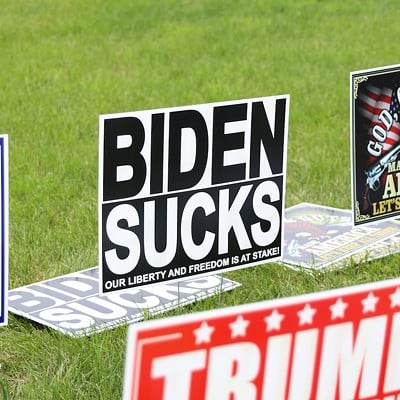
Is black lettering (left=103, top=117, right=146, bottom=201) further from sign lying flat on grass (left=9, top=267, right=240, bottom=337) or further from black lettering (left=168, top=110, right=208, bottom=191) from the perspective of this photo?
sign lying flat on grass (left=9, top=267, right=240, bottom=337)

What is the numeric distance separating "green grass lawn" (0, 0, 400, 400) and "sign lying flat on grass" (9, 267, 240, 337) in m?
0.06

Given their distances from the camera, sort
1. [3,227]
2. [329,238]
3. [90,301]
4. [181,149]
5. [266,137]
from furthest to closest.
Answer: [329,238]
[90,301]
[266,137]
[181,149]
[3,227]

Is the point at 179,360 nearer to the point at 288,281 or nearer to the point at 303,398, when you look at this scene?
the point at 303,398

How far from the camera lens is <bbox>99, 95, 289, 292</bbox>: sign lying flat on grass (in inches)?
118

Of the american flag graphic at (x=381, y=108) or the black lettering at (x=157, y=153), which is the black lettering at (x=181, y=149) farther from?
the american flag graphic at (x=381, y=108)

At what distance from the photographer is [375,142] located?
383 centimetres

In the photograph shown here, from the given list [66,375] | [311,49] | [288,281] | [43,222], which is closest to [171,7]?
[311,49]

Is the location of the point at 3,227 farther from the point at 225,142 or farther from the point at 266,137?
the point at 266,137

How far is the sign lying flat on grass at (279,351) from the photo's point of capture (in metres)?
1.58

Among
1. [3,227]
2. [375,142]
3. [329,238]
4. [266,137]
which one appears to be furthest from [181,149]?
[329,238]

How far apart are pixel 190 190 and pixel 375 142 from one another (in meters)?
0.97

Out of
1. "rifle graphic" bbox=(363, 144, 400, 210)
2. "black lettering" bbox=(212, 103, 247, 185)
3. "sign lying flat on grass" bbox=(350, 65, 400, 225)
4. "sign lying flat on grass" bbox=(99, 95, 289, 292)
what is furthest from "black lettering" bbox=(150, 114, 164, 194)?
"rifle graphic" bbox=(363, 144, 400, 210)

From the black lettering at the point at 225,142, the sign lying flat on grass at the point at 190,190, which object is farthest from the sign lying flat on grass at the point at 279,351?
the black lettering at the point at 225,142

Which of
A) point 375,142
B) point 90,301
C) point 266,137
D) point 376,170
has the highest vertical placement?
point 266,137
